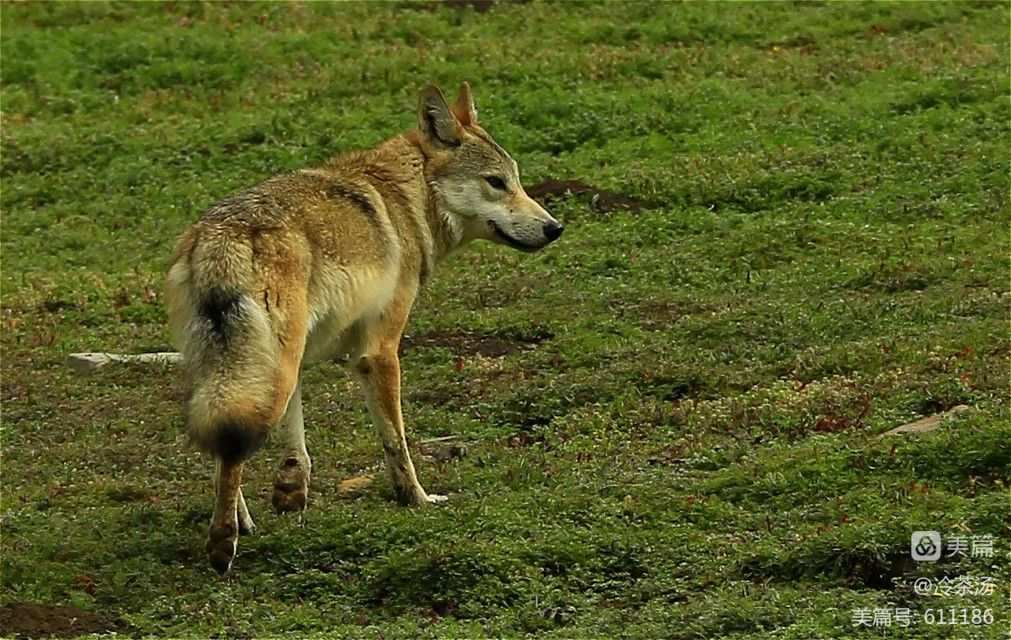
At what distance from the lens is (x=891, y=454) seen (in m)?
10.1

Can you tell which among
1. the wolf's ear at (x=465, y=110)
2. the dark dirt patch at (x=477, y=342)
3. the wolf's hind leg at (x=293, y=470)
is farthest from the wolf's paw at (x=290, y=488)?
the dark dirt patch at (x=477, y=342)

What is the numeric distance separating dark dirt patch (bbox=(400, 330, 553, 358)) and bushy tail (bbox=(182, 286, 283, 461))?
538cm

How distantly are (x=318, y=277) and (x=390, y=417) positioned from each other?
3.64ft

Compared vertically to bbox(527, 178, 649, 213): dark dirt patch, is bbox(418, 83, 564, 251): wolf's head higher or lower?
higher

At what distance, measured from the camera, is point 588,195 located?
18.7 metres

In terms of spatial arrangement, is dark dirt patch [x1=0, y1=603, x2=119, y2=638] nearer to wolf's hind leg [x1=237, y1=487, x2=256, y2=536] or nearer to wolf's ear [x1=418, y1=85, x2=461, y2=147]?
wolf's hind leg [x1=237, y1=487, x2=256, y2=536]

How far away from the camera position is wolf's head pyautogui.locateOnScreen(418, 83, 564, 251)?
1140 cm

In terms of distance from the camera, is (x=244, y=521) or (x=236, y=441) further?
(x=244, y=521)

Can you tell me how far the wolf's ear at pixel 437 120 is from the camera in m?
11.4

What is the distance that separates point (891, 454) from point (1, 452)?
6207mm

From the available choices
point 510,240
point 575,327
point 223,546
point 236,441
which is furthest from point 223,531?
point 575,327

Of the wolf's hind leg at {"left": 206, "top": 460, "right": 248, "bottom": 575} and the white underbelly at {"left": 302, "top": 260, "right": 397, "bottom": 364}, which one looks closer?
the wolf's hind leg at {"left": 206, "top": 460, "right": 248, "bottom": 575}

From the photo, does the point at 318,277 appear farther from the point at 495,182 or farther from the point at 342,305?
the point at 495,182

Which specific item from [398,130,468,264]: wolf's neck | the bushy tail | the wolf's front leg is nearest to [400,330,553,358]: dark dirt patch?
[398,130,468,264]: wolf's neck
